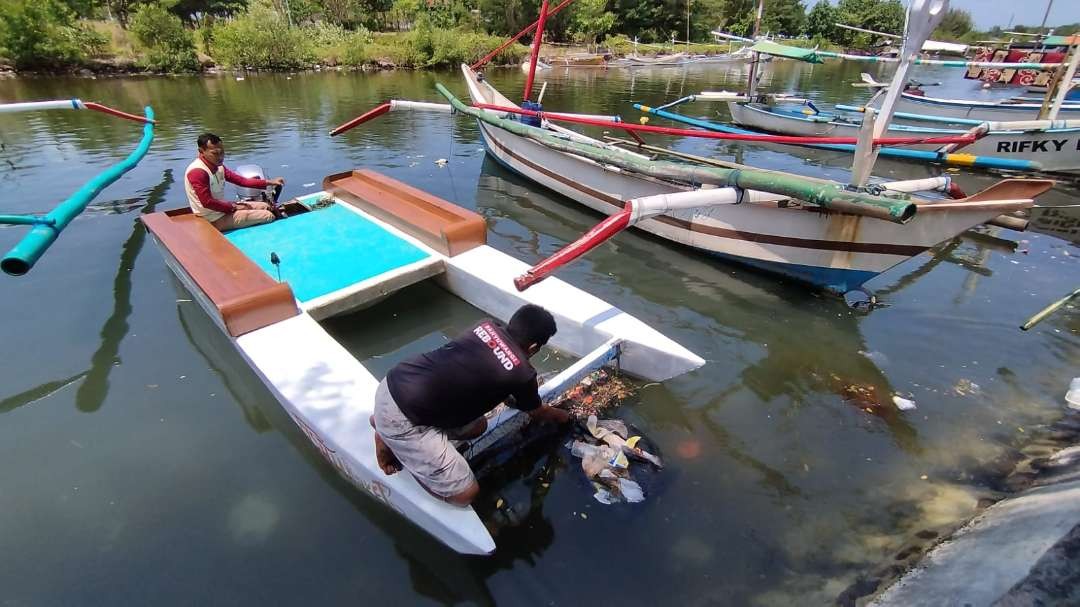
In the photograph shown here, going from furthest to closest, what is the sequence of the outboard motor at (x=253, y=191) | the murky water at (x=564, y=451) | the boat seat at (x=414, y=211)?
the outboard motor at (x=253, y=191), the boat seat at (x=414, y=211), the murky water at (x=564, y=451)

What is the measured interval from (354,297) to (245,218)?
2731 millimetres

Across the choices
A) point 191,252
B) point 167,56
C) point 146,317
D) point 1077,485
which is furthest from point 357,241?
point 167,56

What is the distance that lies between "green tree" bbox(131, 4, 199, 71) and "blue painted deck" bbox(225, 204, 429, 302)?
34.0 m

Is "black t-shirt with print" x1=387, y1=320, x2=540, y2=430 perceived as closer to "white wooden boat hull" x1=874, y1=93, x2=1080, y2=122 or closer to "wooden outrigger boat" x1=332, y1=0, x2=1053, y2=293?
"wooden outrigger boat" x1=332, y1=0, x2=1053, y2=293

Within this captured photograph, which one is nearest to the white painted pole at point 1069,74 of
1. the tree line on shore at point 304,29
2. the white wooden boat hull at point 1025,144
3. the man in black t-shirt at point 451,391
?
the white wooden boat hull at point 1025,144

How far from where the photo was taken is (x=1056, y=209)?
33.7ft

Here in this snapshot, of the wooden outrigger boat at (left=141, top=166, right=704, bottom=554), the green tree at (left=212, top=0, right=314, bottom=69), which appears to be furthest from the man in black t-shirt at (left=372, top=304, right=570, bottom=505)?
the green tree at (left=212, top=0, right=314, bottom=69)

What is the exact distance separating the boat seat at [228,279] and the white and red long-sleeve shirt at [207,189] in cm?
47

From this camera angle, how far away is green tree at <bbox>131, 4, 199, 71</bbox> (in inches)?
1234

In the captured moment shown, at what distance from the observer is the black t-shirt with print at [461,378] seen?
115 inches

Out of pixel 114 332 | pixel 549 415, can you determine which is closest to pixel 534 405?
pixel 549 415

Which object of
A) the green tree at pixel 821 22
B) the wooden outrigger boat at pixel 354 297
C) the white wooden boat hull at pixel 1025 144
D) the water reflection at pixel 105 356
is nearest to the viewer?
the wooden outrigger boat at pixel 354 297

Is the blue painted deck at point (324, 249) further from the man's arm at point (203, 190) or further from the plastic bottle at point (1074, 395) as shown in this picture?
the plastic bottle at point (1074, 395)

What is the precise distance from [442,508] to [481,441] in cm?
59
